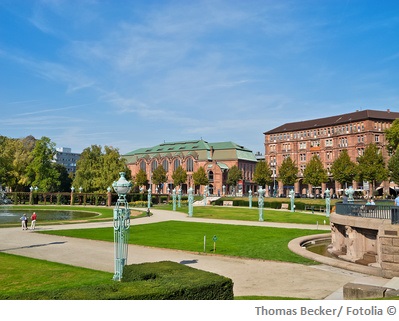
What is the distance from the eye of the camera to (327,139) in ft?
323

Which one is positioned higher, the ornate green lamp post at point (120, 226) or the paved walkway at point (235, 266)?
the ornate green lamp post at point (120, 226)

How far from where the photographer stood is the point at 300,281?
48.2 ft

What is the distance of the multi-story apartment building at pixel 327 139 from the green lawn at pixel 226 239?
202ft

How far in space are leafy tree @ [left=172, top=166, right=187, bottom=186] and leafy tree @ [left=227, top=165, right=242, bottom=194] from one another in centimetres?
1301

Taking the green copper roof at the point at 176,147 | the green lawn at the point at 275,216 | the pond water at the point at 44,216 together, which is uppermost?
the green copper roof at the point at 176,147

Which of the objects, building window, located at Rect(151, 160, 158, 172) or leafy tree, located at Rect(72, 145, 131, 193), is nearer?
leafy tree, located at Rect(72, 145, 131, 193)

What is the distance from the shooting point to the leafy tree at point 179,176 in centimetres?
11362

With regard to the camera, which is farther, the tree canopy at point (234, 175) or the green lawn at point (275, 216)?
the tree canopy at point (234, 175)

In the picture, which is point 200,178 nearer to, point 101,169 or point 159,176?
point 159,176

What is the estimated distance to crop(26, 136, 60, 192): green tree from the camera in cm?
8556

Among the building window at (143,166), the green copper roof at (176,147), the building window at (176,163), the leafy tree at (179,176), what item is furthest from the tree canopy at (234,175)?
the building window at (143,166)

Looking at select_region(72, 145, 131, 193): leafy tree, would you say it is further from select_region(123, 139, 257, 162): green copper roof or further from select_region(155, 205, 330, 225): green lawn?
select_region(123, 139, 257, 162): green copper roof

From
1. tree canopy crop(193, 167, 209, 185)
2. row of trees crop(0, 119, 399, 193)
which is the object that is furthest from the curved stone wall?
tree canopy crop(193, 167, 209, 185)

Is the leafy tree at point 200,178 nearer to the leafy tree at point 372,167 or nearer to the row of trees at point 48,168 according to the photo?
the row of trees at point 48,168
